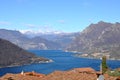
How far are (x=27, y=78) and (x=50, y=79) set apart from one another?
2.20 meters

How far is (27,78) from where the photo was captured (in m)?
33.6

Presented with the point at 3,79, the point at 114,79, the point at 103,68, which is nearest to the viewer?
the point at 114,79

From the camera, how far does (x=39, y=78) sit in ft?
112

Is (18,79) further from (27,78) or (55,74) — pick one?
(55,74)

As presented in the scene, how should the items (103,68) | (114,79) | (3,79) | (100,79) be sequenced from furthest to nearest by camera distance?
1. (103,68)
2. (3,79)
3. (114,79)
4. (100,79)

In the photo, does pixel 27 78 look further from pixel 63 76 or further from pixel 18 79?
pixel 63 76

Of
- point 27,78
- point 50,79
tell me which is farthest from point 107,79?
point 27,78

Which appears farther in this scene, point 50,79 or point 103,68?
point 103,68

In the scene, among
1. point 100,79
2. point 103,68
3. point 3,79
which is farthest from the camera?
point 103,68

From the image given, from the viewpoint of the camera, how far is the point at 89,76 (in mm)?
33688

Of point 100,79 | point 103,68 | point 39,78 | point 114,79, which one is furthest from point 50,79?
point 103,68

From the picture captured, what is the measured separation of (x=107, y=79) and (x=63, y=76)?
4554 millimetres

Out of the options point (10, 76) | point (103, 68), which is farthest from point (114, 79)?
point (103, 68)

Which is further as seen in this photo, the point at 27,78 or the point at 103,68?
the point at 103,68
